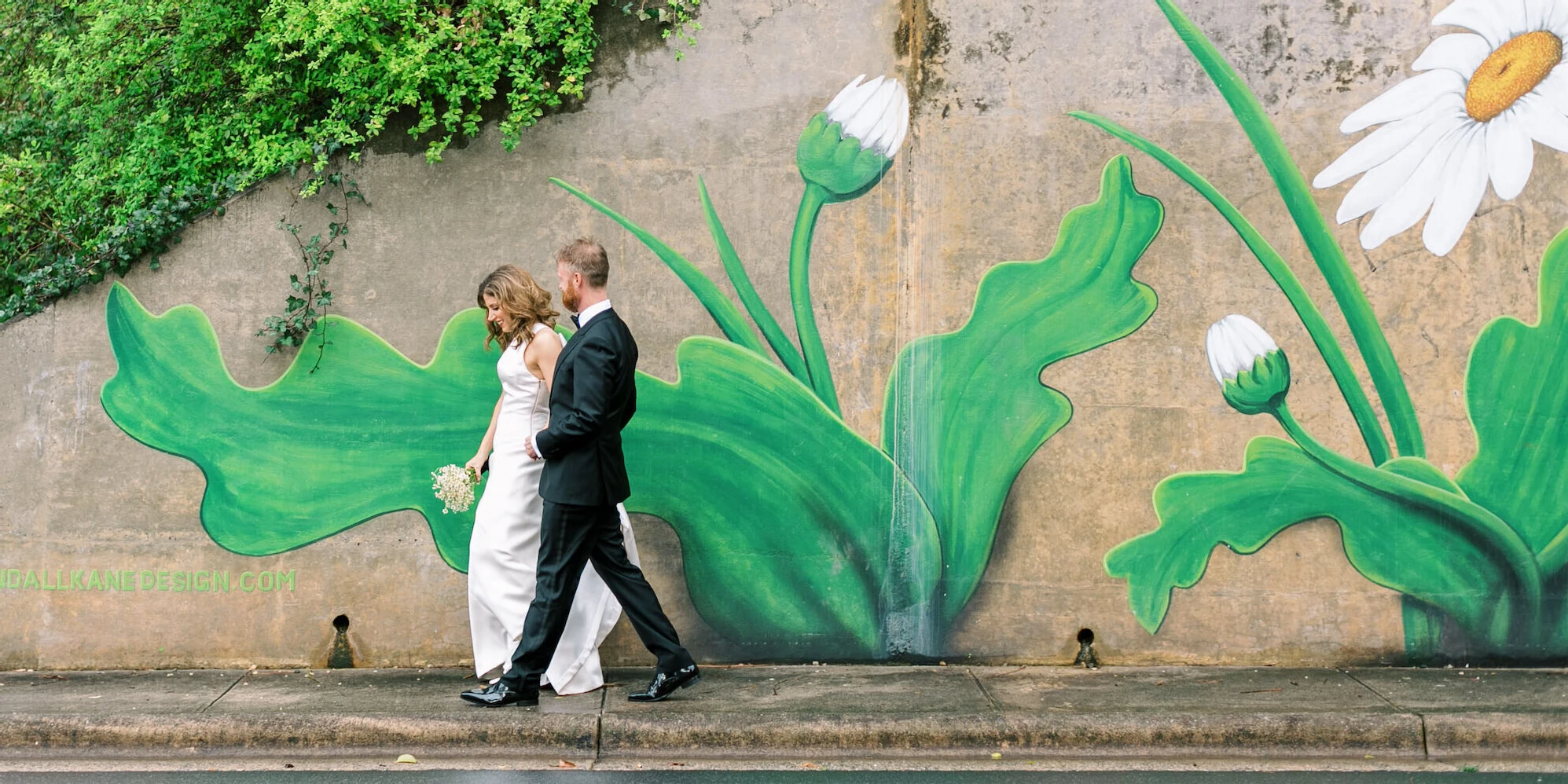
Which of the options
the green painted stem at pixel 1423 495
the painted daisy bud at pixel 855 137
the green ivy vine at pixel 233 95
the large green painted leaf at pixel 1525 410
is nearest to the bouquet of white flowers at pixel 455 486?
the green ivy vine at pixel 233 95

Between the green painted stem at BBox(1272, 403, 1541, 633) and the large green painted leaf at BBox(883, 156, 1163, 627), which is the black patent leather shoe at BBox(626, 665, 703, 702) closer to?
the large green painted leaf at BBox(883, 156, 1163, 627)

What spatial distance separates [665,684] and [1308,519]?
3.12m

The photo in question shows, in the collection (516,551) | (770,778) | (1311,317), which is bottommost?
(770,778)

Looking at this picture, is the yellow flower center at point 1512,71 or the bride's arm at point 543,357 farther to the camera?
the yellow flower center at point 1512,71

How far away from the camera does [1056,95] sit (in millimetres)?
5863

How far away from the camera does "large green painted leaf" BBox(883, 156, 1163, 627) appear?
5848mm

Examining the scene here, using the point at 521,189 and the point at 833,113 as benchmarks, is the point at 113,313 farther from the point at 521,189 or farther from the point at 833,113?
the point at 833,113

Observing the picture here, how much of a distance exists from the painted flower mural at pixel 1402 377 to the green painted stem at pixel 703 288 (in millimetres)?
1898

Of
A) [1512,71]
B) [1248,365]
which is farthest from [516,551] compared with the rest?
[1512,71]

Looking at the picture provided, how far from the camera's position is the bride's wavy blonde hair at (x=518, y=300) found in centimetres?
529

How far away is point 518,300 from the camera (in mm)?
5289

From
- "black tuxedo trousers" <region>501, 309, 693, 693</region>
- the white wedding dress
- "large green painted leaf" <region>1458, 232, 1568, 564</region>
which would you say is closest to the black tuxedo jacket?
"black tuxedo trousers" <region>501, 309, 693, 693</region>

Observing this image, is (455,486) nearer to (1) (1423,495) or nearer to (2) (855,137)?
(2) (855,137)

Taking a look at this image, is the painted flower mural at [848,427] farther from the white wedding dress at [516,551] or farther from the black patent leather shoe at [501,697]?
the black patent leather shoe at [501,697]
